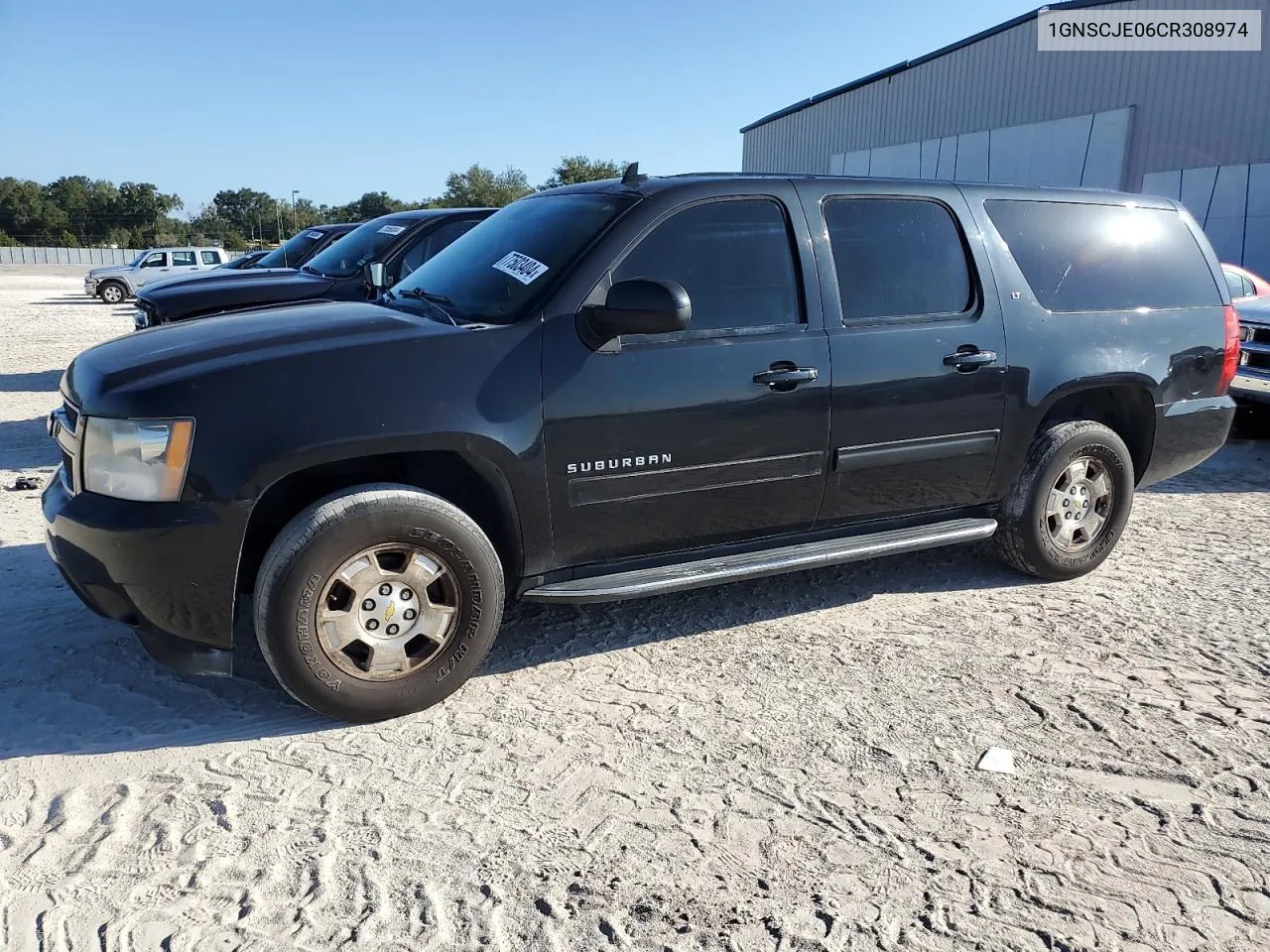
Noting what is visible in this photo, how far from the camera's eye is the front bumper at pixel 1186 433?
495 centimetres

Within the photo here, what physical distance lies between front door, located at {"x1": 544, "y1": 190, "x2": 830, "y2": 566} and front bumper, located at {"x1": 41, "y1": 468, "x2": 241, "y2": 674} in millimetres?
1160

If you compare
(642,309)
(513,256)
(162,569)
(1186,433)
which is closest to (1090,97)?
(1186,433)

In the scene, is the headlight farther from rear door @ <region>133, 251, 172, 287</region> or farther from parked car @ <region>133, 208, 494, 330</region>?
rear door @ <region>133, 251, 172, 287</region>

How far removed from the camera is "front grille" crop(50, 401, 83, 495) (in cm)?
327

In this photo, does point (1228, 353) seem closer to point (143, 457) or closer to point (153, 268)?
point (143, 457)

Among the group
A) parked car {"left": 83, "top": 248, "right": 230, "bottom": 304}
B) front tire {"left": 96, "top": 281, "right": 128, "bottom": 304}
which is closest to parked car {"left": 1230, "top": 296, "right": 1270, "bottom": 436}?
parked car {"left": 83, "top": 248, "right": 230, "bottom": 304}

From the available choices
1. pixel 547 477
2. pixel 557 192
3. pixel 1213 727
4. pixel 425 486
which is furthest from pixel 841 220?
pixel 1213 727

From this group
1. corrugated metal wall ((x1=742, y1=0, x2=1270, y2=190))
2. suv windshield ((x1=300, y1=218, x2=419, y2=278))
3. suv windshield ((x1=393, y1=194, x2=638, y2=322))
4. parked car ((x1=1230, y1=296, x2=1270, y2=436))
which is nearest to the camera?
suv windshield ((x1=393, y1=194, x2=638, y2=322))

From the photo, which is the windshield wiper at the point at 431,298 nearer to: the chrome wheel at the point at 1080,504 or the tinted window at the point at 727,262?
the tinted window at the point at 727,262

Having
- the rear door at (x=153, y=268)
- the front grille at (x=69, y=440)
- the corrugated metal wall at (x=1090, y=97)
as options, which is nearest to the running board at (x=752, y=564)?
the front grille at (x=69, y=440)

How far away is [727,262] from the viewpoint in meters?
3.87

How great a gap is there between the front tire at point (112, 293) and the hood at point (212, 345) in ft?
90.3

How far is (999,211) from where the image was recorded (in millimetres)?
4598

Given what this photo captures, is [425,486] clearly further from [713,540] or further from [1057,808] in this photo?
[1057,808]
